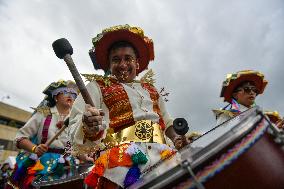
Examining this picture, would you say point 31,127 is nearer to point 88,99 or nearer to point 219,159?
point 88,99

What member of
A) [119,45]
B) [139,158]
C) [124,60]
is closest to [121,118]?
[139,158]

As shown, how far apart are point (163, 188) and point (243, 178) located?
32 centimetres

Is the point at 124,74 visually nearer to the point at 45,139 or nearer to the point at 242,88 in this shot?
the point at 45,139

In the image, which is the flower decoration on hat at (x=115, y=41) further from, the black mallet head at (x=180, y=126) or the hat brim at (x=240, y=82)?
the hat brim at (x=240, y=82)

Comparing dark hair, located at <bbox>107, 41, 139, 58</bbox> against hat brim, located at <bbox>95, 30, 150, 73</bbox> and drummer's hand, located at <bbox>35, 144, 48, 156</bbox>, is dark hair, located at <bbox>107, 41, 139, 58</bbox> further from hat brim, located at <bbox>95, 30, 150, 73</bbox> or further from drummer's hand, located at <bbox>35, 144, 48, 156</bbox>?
drummer's hand, located at <bbox>35, 144, 48, 156</bbox>

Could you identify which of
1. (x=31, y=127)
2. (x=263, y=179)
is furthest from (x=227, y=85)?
(x=263, y=179)

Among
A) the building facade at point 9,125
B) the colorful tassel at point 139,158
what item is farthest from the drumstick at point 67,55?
the building facade at point 9,125

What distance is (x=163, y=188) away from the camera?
1221mm

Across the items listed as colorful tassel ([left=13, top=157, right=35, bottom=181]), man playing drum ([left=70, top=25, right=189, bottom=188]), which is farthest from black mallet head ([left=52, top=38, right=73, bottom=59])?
colorful tassel ([left=13, top=157, right=35, bottom=181])

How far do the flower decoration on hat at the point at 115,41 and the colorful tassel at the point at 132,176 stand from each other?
5.08ft

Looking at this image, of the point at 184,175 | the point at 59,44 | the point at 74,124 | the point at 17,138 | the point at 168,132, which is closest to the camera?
the point at 184,175

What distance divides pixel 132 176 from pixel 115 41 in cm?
161

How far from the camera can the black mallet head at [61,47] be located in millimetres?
2162

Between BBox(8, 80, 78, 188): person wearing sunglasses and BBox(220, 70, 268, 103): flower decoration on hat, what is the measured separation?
9.70ft
